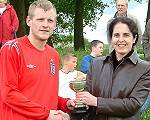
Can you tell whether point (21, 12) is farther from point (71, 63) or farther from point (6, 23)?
point (71, 63)

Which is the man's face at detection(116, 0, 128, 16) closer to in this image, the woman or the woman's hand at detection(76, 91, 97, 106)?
the woman

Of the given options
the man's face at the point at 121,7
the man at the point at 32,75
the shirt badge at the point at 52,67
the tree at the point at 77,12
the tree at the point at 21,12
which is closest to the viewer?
the man at the point at 32,75

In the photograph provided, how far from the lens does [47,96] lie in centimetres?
476

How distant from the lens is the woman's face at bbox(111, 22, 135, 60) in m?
4.65

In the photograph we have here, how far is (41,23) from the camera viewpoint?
4.66m

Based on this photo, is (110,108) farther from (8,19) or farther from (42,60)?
(8,19)

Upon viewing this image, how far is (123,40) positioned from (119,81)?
412 millimetres

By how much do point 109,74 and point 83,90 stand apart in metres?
0.35

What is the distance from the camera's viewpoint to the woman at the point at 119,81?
14.9ft

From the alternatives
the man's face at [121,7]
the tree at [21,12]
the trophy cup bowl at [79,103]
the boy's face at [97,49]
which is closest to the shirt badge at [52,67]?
the trophy cup bowl at [79,103]

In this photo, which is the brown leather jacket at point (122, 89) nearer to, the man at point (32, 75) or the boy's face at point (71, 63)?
the man at point (32, 75)

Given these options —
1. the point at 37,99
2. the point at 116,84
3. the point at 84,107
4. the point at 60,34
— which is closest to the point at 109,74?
the point at 116,84

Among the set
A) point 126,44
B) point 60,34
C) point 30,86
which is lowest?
point 60,34

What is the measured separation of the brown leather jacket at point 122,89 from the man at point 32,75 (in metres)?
0.46
